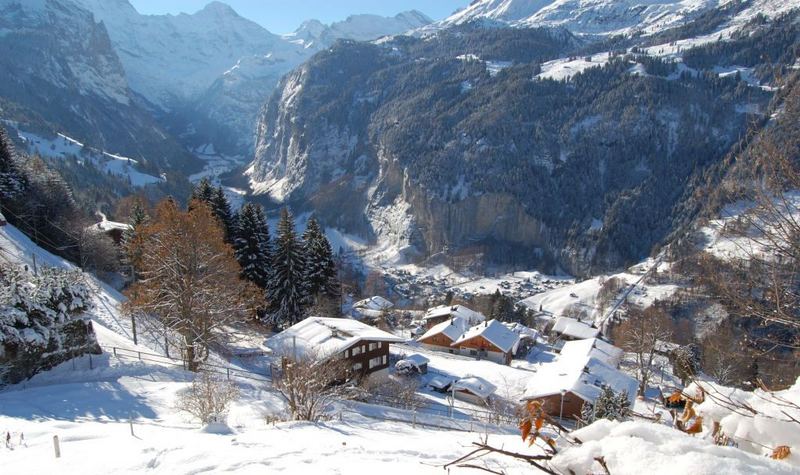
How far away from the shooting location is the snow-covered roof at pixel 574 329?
63531 mm

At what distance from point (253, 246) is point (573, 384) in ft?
81.7

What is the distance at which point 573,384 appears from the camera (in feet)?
94.4

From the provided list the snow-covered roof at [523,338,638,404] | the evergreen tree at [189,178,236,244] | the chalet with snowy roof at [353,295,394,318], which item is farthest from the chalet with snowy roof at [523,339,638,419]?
the chalet with snowy roof at [353,295,394,318]

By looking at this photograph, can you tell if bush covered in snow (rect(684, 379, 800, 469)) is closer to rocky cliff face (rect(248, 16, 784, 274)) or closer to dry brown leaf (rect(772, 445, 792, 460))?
dry brown leaf (rect(772, 445, 792, 460))

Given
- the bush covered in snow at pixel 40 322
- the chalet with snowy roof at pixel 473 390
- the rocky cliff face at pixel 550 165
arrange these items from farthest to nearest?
the rocky cliff face at pixel 550 165
the chalet with snowy roof at pixel 473 390
the bush covered in snow at pixel 40 322

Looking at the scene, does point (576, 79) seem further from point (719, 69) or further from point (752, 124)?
point (752, 124)

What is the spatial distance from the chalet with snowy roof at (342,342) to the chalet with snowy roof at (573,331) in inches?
1604

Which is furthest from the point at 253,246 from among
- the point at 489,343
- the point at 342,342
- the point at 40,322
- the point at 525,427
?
the point at 525,427

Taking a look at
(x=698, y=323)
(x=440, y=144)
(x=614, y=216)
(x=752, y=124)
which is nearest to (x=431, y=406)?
(x=752, y=124)

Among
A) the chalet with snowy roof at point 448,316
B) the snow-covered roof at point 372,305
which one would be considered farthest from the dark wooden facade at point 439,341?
the snow-covered roof at point 372,305

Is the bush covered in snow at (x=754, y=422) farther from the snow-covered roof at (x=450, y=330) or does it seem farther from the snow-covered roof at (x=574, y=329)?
the snow-covered roof at (x=574, y=329)

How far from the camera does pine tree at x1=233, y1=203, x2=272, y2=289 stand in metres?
35.0

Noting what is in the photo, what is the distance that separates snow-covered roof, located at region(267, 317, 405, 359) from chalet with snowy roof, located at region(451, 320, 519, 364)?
17.5m

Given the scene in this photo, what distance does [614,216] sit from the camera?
5300 inches
